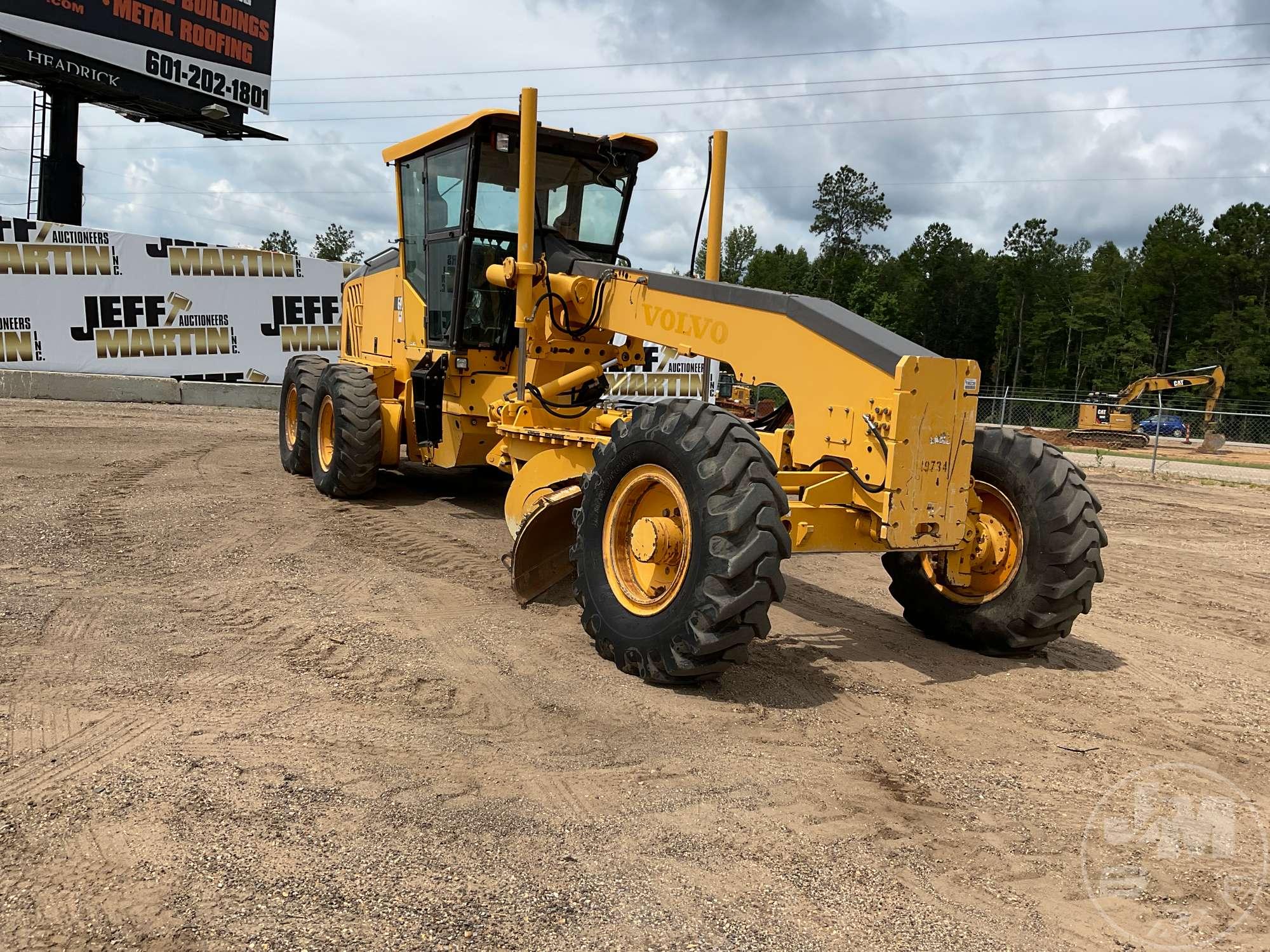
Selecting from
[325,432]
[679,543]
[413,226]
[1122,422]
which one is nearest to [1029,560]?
[679,543]

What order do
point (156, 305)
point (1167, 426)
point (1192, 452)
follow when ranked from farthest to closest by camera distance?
1. point (1167, 426)
2. point (1192, 452)
3. point (156, 305)

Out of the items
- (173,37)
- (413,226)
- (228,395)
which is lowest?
(228,395)

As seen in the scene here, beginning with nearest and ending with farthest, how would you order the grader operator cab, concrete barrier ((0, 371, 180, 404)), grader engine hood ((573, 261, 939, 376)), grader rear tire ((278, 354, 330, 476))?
1. the grader operator cab
2. grader engine hood ((573, 261, 939, 376))
3. grader rear tire ((278, 354, 330, 476))
4. concrete barrier ((0, 371, 180, 404))

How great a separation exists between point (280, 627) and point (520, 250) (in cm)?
344

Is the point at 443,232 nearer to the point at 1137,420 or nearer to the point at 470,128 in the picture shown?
the point at 470,128

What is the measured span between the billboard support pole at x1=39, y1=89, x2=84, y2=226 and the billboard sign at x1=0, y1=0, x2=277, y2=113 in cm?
154

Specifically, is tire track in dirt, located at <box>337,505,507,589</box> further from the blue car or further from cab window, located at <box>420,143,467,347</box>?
the blue car

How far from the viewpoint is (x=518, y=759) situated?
13.0ft

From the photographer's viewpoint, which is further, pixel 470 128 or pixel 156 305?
pixel 156 305

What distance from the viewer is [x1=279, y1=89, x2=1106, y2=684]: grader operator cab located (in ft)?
15.4

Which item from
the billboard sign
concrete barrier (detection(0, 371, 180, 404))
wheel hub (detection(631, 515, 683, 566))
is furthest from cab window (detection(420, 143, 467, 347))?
the billboard sign

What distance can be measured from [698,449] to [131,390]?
18.1 m

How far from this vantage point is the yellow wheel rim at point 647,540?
4.91 meters

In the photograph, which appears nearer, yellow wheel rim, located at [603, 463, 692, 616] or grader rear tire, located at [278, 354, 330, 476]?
yellow wheel rim, located at [603, 463, 692, 616]
